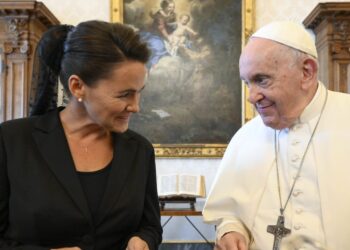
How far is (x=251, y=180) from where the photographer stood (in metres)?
2.47

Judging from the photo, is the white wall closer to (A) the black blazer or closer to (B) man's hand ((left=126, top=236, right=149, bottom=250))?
(A) the black blazer

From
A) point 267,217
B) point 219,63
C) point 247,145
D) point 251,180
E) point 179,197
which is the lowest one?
point 179,197

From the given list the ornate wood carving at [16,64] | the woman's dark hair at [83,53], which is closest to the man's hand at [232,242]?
the woman's dark hair at [83,53]

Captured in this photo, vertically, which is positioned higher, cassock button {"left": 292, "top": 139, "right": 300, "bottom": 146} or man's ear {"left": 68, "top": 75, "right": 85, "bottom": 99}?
man's ear {"left": 68, "top": 75, "right": 85, "bottom": 99}

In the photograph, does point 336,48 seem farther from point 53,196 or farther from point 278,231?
point 53,196

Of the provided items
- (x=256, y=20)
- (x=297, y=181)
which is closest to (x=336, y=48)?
(x=256, y=20)

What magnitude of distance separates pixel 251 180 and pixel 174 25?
5.08 metres

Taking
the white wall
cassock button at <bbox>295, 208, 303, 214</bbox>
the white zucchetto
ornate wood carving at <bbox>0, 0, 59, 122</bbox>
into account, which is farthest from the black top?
the white wall

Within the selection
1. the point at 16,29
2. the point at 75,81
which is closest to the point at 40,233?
the point at 75,81

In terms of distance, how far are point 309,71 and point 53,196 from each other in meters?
1.25

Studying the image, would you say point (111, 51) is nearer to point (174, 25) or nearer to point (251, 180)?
point (251, 180)

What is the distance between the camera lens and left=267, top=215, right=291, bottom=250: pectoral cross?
222 cm

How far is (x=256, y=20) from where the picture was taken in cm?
727

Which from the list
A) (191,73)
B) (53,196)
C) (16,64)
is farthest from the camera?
(191,73)
